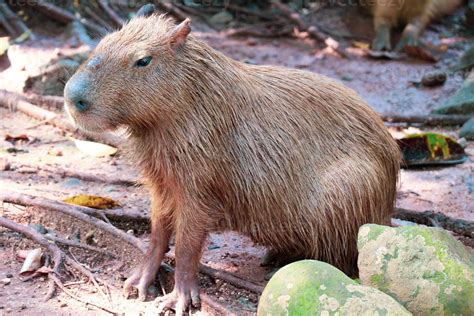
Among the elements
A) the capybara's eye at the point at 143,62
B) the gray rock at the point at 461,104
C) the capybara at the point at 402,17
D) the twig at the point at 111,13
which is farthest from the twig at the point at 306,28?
the capybara's eye at the point at 143,62

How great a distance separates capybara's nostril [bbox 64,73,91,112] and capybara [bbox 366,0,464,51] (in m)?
6.05

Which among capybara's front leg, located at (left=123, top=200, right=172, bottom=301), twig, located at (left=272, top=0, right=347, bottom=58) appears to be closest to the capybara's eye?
capybara's front leg, located at (left=123, top=200, right=172, bottom=301)

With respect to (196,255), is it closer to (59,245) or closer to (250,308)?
(250,308)

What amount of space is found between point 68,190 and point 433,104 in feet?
12.9

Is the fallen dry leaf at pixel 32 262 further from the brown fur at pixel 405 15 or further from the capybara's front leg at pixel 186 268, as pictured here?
the brown fur at pixel 405 15

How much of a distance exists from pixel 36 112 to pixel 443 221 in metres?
3.27

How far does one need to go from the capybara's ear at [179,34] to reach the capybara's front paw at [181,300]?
1.09 m

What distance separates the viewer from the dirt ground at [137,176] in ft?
11.4

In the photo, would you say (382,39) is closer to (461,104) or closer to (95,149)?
(461,104)

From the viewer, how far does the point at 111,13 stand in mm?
8305

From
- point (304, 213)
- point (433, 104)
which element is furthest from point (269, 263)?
point (433, 104)

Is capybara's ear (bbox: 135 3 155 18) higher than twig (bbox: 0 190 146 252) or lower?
higher

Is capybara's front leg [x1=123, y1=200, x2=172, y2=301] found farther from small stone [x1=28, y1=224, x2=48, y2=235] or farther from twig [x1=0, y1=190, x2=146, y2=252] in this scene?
small stone [x1=28, y1=224, x2=48, y2=235]

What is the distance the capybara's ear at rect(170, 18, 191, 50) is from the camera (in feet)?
10.6
